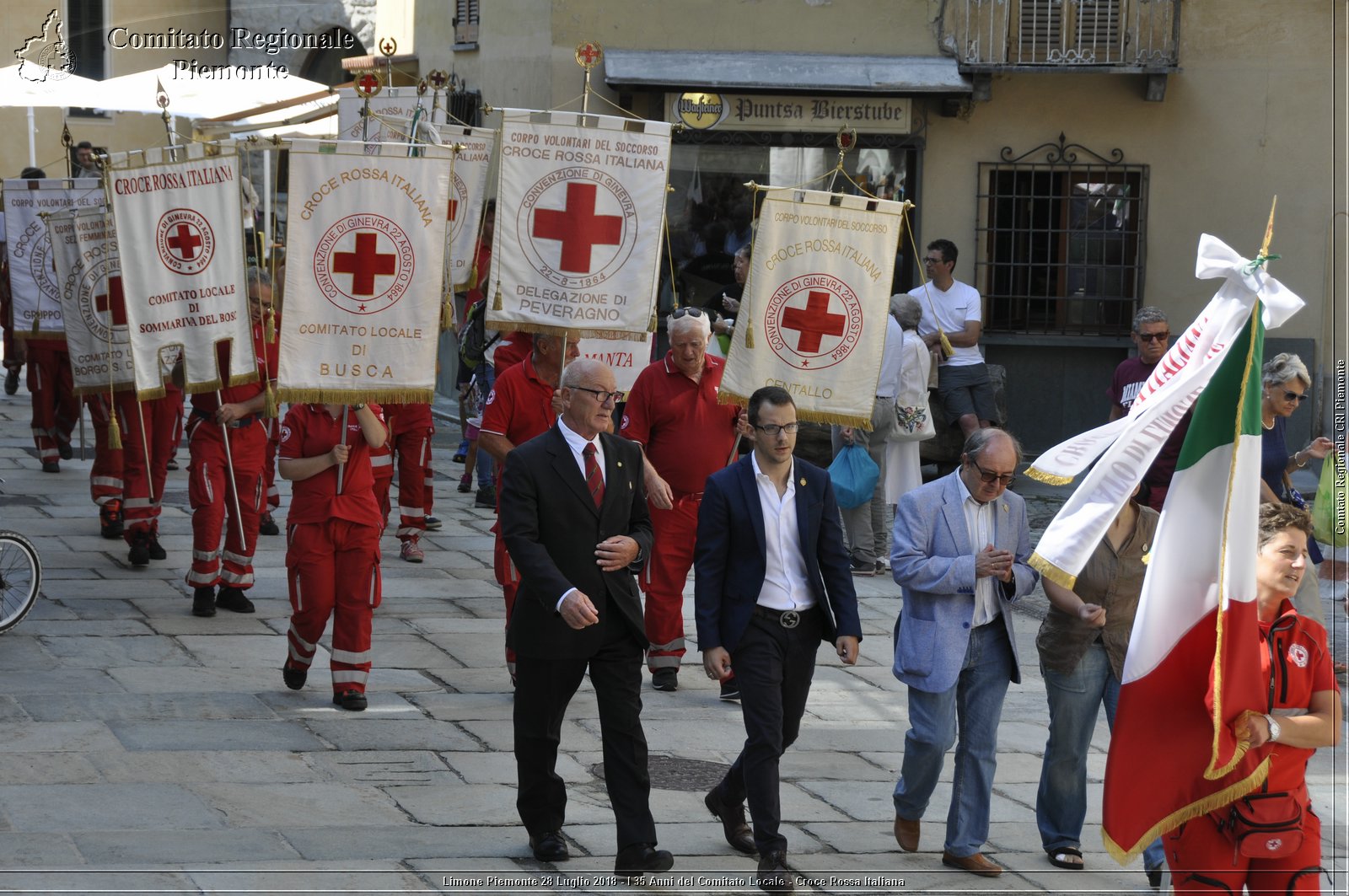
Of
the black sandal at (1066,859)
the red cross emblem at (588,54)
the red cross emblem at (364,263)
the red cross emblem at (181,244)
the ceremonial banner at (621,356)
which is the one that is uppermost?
the red cross emblem at (588,54)

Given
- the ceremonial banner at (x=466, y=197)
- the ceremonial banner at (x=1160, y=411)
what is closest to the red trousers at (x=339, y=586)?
the ceremonial banner at (x=466, y=197)

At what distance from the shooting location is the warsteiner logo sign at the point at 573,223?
8875 millimetres

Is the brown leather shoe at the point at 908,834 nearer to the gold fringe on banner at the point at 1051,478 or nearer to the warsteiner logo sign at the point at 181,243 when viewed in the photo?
the gold fringe on banner at the point at 1051,478

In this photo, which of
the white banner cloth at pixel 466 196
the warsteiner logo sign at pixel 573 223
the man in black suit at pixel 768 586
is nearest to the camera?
the man in black suit at pixel 768 586

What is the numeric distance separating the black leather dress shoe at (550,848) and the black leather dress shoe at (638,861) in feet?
0.82

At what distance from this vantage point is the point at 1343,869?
267 inches

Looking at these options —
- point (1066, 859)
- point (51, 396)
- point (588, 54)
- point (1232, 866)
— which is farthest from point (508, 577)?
point (51, 396)

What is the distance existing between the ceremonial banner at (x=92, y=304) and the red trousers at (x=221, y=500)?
Result: 123cm

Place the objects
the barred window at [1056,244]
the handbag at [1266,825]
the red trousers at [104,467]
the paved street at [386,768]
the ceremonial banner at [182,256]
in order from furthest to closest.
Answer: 1. the barred window at [1056,244]
2. the red trousers at [104,467]
3. the ceremonial banner at [182,256]
4. the paved street at [386,768]
5. the handbag at [1266,825]

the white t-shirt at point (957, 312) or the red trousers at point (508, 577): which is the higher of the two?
the white t-shirt at point (957, 312)

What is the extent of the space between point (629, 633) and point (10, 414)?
47.4 ft

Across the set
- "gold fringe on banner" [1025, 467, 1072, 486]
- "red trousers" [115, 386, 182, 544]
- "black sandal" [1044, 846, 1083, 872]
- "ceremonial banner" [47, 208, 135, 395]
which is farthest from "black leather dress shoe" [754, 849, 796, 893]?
"ceremonial banner" [47, 208, 135, 395]

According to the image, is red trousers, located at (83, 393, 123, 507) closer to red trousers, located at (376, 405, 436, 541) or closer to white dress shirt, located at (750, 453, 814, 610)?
red trousers, located at (376, 405, 436, 541)

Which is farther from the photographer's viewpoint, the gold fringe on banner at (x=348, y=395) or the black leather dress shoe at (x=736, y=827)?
the gold fringe on banner at (x=348, y=395)
